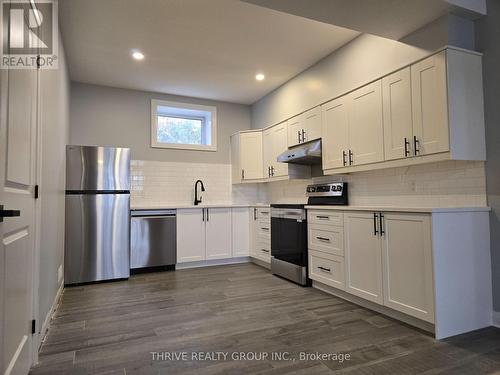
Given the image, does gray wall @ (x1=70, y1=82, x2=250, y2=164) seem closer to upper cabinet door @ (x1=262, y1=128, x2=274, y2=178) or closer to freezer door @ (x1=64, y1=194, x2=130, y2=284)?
upper cabinet door @ (x1=262, y1=128, x2=274, y2=178)

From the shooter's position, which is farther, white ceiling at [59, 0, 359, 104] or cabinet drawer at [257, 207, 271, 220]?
cabinet drawer at [257, 207, 271, 220]

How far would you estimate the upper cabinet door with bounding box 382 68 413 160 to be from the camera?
8.93 ft

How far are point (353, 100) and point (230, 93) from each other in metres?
2.43

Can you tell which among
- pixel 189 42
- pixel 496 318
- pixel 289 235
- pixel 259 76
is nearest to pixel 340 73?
pixel 259 76

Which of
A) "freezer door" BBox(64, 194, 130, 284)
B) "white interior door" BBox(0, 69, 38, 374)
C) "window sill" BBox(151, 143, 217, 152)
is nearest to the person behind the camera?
"white interior door" BBox(0, 69, 38, 374)

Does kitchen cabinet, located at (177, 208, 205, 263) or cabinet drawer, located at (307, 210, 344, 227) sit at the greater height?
cabinet drawer, located at (307, 210, 344, 227)

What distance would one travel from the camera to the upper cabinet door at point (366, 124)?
3.01m

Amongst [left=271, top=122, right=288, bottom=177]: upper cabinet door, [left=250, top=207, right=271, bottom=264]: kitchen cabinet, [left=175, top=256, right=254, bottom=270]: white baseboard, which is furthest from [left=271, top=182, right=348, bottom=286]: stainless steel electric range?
[left=175, top=256, right=254, bottom=270]: white baseboard

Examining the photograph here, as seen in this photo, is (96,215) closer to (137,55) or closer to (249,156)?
(137,55)

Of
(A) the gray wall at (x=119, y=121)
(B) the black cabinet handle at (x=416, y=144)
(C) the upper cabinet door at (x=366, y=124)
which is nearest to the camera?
(B) the black cabinet handle at (x=416, y=144)

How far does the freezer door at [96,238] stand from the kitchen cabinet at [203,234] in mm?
790

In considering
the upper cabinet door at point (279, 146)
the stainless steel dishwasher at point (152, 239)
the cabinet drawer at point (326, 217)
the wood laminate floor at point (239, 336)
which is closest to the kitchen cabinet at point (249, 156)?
the upper cabinet door at point (279, 146)

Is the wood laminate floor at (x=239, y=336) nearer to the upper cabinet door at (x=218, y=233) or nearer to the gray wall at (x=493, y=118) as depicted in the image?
the gray wall at (x=493, y=118)

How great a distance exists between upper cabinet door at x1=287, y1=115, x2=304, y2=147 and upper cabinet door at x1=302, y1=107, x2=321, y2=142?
72 mm
